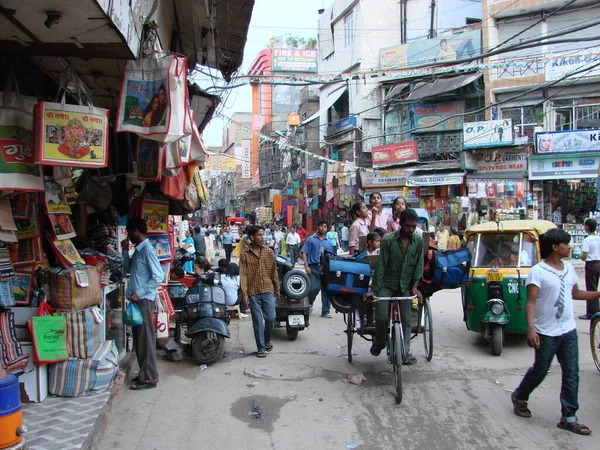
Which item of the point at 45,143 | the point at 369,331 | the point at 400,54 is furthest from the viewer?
the point at 400,54

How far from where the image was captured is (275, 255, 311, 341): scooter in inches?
338

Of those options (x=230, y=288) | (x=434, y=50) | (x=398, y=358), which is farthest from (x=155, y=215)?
(x=434, y=50)

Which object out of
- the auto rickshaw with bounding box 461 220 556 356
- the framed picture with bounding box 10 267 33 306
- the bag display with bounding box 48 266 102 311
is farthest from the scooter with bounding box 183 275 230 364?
the auto rickshaw with bounding box 461 220 556 356

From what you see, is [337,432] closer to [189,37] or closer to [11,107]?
[11,107]

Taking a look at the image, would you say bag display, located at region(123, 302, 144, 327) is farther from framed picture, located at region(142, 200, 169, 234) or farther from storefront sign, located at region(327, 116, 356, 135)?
storefront sign, located at region(327, 116, 356, 135)

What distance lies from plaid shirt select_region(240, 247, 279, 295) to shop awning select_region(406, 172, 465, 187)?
17.7 meters

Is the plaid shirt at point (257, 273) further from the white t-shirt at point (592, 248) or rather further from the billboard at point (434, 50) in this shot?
the billboard at point (434, 50)

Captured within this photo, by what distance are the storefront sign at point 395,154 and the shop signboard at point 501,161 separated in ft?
9.33

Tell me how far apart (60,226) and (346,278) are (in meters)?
3.31

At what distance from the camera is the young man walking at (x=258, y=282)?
7.57 meters

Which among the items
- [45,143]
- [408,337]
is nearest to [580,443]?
[408,337]

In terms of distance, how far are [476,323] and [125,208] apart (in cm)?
576

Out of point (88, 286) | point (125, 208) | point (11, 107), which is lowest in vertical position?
point (88, 286)

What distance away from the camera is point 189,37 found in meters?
8.57
